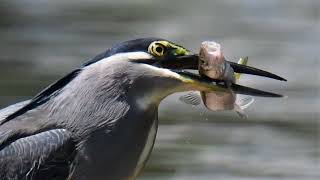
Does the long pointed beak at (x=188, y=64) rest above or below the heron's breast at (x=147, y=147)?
above

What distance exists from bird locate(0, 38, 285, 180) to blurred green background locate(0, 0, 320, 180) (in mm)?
2129

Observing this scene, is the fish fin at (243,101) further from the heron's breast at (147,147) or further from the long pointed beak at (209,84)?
the heron's breast at (147,147)

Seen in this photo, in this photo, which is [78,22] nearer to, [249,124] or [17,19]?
[17,19]

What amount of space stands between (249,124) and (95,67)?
2.74 meters

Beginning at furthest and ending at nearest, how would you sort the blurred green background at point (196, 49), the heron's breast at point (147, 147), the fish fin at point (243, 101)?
the blurred green background at point (196, 49) < the fish fin at point (243, 101) < the heron's breast at point (147, 147)

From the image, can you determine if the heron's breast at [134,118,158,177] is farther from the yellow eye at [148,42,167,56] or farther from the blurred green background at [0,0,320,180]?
the blurred green background at [0,0,320,180]

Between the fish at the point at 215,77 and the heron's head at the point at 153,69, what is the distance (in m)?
0.03

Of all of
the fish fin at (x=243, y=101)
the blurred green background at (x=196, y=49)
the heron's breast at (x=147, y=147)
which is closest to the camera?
the heron's breast at (x=147, y=147)

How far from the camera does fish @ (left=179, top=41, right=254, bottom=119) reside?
11.7 ft

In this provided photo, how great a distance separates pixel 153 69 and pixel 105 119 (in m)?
0.20

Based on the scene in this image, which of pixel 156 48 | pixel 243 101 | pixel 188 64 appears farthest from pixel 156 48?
pixel 243 101

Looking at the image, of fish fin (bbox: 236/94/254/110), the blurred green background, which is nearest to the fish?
fish fin (bbox: 236/94/254/110)

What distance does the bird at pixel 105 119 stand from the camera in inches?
138

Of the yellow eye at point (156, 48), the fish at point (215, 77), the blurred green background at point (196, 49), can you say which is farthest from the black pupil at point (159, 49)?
the blurred green background at point (196, 49)
